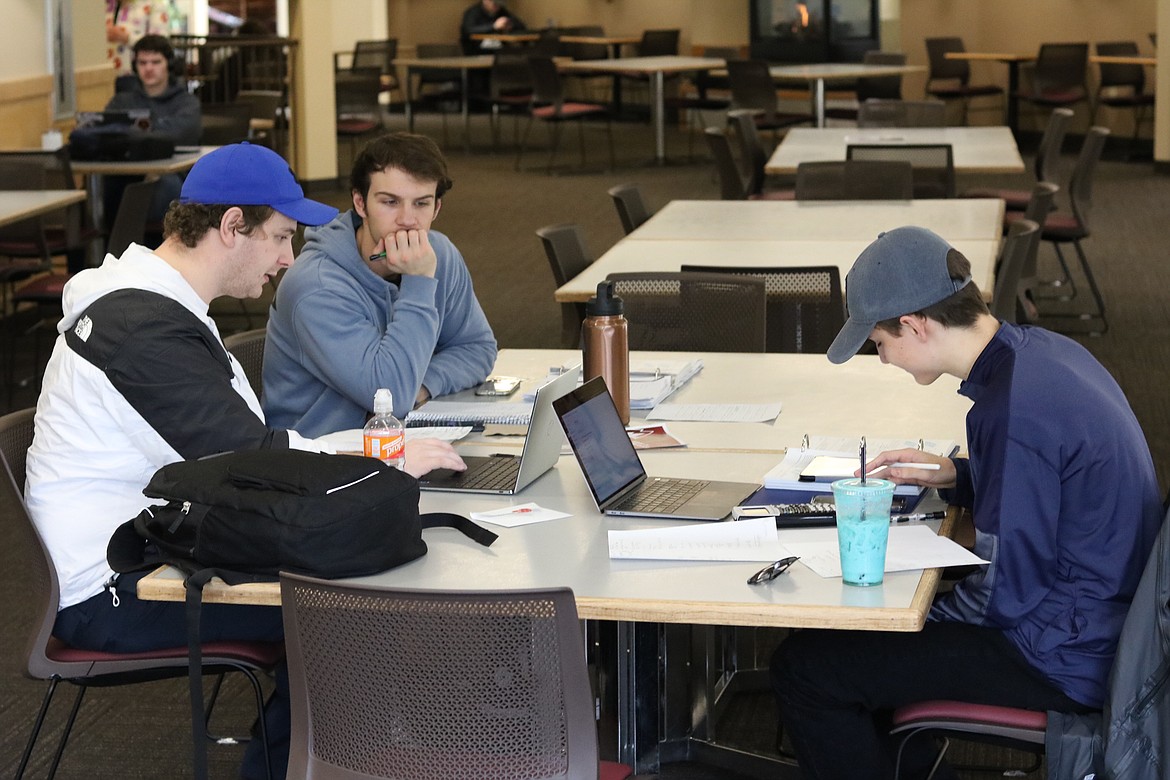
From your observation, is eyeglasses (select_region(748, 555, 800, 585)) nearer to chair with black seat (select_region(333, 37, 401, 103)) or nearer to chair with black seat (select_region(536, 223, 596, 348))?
chair with black seat (select_region(536, 223, 596, 348))

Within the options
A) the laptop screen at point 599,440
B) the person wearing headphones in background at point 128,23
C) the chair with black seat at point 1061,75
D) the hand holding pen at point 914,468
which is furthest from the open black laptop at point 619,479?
the chair with black seat at point 1061,75

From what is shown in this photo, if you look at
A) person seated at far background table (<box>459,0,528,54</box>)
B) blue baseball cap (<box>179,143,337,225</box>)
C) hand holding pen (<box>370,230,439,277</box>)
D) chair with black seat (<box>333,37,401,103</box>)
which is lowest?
hand holding pen (<box>370,230,439,277</box>)

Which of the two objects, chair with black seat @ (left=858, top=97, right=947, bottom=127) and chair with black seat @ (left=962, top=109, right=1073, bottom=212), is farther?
chair with black seat @ (left=858, top=97, right=947, bottom=127)

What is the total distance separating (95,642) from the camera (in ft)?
7.93

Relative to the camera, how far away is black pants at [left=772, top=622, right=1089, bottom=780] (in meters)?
2.18

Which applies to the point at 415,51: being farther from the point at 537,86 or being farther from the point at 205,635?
the point at 205,635

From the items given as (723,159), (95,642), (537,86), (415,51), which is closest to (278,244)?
(95,642)

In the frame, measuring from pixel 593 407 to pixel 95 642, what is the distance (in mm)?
881

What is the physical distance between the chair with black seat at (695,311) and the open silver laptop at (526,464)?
1265 millimetres

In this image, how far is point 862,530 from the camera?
A: 1.96m

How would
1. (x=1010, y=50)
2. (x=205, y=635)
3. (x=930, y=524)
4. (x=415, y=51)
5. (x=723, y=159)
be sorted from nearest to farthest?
(x=930, y=524) < (x=205, y=635) < (x=723, y=159) < (x=1010, y=50) < (x=415, y=51)

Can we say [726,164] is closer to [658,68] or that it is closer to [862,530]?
[862,530]

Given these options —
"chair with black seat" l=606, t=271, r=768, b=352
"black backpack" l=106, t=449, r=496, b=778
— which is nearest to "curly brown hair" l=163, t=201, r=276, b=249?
"black backpack" l=106, t=449, r=496, b=778

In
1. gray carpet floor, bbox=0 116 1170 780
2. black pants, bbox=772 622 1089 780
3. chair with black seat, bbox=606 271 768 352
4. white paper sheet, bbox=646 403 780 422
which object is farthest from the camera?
chair with black seat, bbox=606 271 768 352
